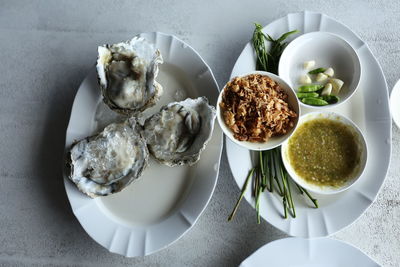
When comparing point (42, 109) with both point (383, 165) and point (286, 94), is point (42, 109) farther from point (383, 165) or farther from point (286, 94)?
point (383, 165)

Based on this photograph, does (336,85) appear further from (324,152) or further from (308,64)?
(324,152)

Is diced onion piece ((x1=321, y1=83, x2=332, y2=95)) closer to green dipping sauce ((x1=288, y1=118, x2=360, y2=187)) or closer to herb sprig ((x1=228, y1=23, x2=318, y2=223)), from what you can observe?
green dipping sauce ((x1=288, y1=118, x2=360, y2=187))

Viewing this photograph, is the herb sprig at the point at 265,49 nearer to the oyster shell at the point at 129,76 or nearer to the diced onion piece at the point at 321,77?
the diced onion piece at the point at 321,77

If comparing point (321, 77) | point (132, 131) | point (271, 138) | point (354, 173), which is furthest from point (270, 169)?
point (132, 131)

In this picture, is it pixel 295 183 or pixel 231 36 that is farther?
pixel 231 36

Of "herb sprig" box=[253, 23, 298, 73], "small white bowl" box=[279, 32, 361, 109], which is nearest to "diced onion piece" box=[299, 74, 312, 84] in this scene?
"small white bowl" box=[279, 32, 361, 109]

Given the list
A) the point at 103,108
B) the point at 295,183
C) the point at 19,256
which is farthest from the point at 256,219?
the point at 19,256

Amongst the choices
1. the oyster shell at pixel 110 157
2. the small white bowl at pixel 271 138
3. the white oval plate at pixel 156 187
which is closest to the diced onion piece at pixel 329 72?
the small white bowl at pixel 271 138
